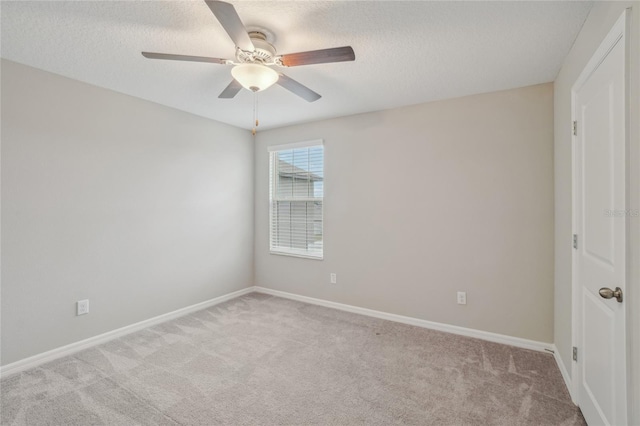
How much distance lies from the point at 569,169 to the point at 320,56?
1.96m

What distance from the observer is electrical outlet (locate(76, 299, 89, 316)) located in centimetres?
268

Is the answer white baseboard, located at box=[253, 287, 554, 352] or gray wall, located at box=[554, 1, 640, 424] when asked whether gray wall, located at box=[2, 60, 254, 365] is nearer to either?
white baseboard, located at box=[253, 287, 554, 352]

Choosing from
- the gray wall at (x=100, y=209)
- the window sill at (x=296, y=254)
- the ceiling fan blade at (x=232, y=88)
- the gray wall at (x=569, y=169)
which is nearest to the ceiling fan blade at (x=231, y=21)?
the ceiling fan blade at (x=232, y=88)

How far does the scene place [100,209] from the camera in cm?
284

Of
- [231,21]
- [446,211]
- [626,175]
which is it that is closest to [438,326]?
[446,211]

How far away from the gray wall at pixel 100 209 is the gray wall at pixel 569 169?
148 inches

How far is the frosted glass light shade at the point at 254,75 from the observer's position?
6.22ft

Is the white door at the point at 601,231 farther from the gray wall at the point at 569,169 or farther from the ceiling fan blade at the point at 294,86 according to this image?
the ceiling fan blade at the point at 294,86

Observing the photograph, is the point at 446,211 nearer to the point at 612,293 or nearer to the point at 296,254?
the point at 612,293

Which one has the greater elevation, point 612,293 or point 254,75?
point 254,75

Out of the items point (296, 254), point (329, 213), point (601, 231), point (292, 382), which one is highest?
point (329, 213)

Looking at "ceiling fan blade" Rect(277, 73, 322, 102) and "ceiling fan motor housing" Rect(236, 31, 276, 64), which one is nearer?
"ceiling fan motor housing" Rect(236, 31, 276, 64)

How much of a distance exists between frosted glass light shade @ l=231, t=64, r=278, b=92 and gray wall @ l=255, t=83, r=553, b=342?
183cm

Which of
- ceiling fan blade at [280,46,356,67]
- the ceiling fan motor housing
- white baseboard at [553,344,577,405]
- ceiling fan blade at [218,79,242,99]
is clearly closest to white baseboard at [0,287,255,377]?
ceiling fan blade at [218,79,242,99]
